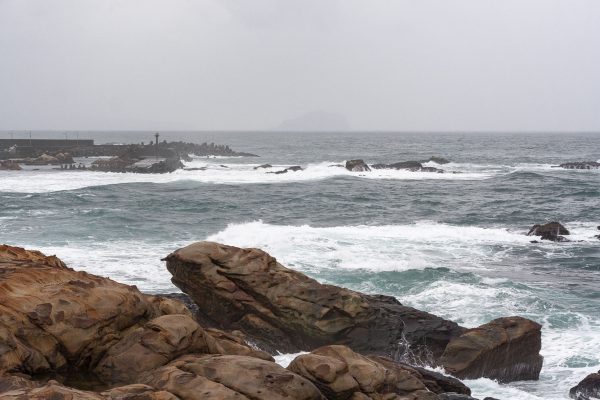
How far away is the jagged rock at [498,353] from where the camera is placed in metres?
13.5

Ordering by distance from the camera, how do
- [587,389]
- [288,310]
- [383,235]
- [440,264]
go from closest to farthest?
[587,389] < [288,310] < [440,264] < [383,235]

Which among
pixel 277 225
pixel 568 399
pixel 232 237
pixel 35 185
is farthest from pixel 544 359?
pixel 35 185

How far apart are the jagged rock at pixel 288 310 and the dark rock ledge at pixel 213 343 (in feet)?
0.09

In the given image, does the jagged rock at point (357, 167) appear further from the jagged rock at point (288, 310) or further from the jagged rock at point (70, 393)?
the jagged rock at point (70, 393)

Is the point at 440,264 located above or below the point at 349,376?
below

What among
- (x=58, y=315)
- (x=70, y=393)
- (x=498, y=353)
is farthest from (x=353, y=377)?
(x=498, y=353)

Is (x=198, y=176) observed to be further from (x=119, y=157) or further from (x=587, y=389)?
(x=587, y=389)

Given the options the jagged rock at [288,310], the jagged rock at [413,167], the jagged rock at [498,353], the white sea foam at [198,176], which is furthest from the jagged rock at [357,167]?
the jagged rock at [498,353]

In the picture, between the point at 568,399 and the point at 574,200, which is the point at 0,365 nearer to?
the point at 568,399

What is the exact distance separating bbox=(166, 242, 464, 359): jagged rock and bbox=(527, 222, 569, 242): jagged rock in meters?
17.5

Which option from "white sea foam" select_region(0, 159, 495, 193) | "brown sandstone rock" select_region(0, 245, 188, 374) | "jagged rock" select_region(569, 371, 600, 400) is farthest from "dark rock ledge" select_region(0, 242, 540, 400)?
"white sea foam" select_region(0, 159, 495, 193)

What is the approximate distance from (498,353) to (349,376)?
5.74 meters

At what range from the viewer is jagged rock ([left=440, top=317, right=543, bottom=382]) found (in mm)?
13500

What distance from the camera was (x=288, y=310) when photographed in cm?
1465
